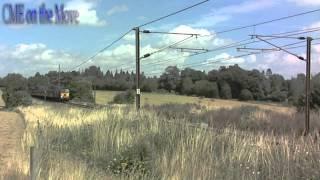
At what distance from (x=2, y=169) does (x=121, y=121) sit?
756 centimetres

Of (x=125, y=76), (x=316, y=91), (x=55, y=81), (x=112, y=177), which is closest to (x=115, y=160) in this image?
(x=112, y=177)

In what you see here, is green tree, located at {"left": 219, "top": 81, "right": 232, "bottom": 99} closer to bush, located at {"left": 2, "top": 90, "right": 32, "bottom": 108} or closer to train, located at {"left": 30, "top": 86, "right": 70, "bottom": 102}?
train, located at {"left": 30, "top": 86, "right": 70, "bottom": 102}

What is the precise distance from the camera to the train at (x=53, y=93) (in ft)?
380

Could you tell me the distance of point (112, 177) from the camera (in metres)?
11.4

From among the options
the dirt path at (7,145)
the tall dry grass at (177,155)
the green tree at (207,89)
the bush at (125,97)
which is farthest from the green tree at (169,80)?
the tall dry grass at (177,155)

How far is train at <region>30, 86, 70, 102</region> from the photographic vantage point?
116 m

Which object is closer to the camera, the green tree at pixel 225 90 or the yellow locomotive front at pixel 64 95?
the yellow locomotive front at pixel 64 95

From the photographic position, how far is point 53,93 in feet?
422

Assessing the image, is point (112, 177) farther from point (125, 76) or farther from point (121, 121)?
point (125, 76)

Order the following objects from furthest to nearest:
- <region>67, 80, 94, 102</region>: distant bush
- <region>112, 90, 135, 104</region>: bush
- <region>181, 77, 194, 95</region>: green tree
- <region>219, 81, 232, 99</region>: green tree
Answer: <region>67, 80, 94, 102</region>: distant bush → <region>181, 77, 194, 95</region>: green tree → <region>219, 81, 232, 99</region>: green tree → <region>112, 90, 135, 104</region>: bush

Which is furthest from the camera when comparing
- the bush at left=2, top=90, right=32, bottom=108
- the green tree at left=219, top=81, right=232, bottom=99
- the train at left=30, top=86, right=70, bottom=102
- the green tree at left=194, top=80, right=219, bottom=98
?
the train at left=30, top=86, right=70, bottom=102

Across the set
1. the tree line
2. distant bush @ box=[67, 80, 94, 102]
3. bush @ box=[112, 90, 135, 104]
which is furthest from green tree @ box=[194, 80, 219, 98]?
distant bush @ box=[67, 80, 94, 102]

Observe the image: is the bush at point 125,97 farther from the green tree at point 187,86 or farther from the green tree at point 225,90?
the green tree at point 225,90

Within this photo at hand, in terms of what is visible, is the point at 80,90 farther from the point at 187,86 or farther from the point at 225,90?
the point at 225,90
